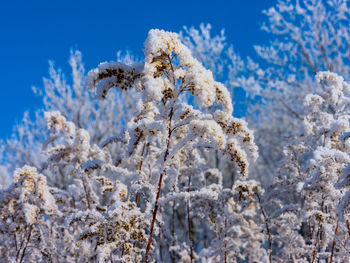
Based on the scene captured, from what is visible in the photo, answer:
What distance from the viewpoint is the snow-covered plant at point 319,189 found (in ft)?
7.84

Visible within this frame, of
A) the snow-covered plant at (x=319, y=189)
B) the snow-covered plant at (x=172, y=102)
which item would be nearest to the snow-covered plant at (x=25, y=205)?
the snow-covered plant at (x=172, y=102)

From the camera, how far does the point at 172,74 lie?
5.85 ft

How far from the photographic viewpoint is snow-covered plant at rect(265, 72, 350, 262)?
2390mm

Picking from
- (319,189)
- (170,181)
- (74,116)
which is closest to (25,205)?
(170,181)

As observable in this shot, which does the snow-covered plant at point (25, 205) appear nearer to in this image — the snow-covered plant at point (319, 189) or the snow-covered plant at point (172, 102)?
the snow-covered plant at point (172, 102)

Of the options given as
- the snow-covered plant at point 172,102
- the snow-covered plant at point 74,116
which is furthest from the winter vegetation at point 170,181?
the snow-covered plant at point 74,116

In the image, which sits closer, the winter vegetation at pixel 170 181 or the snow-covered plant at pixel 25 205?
the winter vegetation at pixel 170 181

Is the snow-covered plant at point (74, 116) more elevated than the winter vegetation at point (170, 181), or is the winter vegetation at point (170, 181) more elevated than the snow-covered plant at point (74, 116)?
→ the snow-covered plant at point (74, 116)

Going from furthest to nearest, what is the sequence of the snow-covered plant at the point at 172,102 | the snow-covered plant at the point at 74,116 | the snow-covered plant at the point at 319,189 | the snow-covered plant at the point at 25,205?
the snow-covered plant at the point at 74,116
the snow-covered plant at the point at 25,205
the snow-covered plant at the point at 319,189
the snow-covered plant at the point at 172,102

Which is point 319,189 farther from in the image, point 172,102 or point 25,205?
point 25,205

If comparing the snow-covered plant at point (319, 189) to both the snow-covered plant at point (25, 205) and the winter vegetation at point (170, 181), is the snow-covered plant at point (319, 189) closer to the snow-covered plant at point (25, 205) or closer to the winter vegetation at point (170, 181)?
the winter vegetation at point (170, 181)

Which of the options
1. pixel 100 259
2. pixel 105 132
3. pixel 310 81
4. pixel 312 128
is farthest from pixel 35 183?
pixel 310 81

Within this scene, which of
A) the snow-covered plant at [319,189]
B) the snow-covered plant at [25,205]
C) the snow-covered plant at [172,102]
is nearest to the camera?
the snow-covered plant at [172,102]

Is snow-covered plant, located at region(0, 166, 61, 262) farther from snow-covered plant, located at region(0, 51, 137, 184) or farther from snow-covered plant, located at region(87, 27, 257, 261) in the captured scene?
snow-covered plant, located at region(0, 51, 137, 184)
